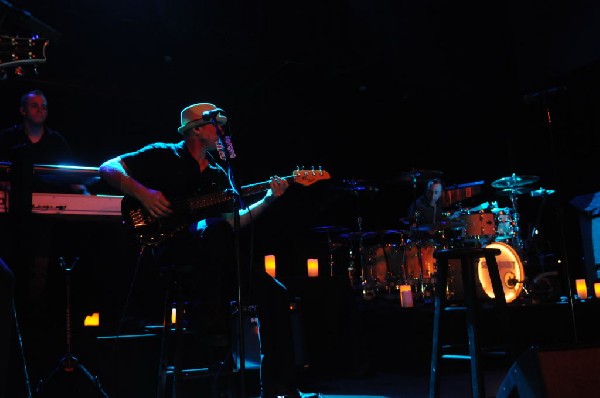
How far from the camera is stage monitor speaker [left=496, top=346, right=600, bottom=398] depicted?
1878 millimetres

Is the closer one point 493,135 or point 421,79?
point 421,79

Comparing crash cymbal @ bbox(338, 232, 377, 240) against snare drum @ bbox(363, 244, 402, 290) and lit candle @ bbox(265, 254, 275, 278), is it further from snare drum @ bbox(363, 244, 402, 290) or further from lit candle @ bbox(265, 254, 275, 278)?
lit candle @ bbox(265, 254, 275, 278)

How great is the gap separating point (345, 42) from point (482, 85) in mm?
2465

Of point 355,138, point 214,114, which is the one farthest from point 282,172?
point 214,114

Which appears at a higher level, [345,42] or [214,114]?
[345,42]

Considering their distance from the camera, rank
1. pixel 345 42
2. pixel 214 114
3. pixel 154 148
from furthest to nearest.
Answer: pixel 345 42 → pixel 154 148 → pixel 214 114

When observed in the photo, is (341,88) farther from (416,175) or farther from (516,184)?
(516,184)

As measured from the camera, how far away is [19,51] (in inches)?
136

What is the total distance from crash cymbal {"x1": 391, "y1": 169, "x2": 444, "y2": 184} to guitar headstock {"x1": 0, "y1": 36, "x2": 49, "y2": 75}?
5.37 m

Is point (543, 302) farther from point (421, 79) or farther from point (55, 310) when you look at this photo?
point (55, 310)

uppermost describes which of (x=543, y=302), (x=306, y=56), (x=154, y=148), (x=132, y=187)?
(x=306, y=56)

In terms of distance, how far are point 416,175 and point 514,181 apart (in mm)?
1273

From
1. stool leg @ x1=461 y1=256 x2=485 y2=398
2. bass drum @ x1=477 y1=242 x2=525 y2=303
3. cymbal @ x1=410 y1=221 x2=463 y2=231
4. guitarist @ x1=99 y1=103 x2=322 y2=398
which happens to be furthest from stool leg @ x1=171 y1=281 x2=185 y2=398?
cymbal @ x1=410 y1=221 x2=463 y2=231

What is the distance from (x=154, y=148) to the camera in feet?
11.6
